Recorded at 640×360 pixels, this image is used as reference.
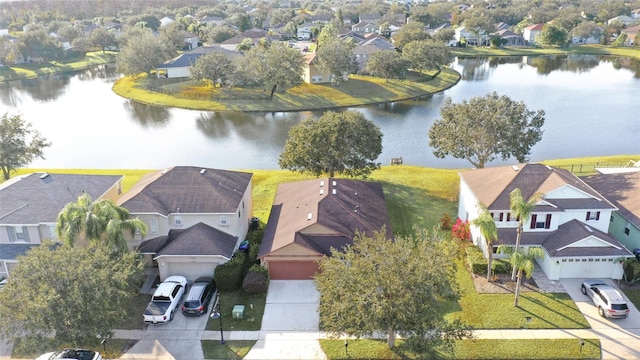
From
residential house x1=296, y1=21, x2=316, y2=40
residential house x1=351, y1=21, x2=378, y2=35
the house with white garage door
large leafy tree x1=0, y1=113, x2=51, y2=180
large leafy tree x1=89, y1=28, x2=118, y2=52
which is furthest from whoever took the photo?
residential house x1=351, y1=21, x2=378, y2=35

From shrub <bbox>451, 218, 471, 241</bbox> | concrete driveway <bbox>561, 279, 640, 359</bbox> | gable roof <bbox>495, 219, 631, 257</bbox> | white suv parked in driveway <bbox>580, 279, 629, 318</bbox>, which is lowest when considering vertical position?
concrete driveway <bbox>561, 279, 640, 359</bbox>

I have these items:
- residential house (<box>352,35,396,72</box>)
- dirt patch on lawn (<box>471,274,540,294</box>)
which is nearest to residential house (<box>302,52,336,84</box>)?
residential house (<box>352,35,396,72</box>)

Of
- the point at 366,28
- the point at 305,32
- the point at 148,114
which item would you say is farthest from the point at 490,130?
the point at 366,28

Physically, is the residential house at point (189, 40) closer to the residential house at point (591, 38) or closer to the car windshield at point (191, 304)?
the residential house at point (591, 38)

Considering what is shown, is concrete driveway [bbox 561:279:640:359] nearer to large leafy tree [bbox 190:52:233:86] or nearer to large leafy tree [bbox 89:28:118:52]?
large leafy tree [bbox 190:52:233:86]

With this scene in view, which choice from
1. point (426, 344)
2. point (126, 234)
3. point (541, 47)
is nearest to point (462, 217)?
point (426, 344)

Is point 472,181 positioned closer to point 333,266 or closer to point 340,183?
point 340,183

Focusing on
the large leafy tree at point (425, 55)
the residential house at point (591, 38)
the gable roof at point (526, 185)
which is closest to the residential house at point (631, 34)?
the residential house at point (591, 38)
